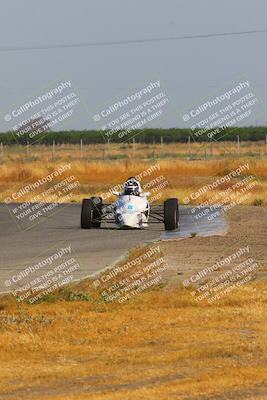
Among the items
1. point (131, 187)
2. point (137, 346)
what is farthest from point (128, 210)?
point (137, 346)

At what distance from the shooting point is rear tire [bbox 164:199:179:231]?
1207 inches

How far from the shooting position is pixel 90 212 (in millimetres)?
31156

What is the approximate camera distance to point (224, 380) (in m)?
10.1

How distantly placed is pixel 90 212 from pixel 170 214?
2257mm

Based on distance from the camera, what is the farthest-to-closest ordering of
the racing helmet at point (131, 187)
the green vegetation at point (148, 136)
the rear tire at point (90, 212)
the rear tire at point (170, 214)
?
1. the green vegetation at point (148, 136)
2. the rear tire at point (90, 212)
3. the rear tire at point (170, 214)
4. the racing helmet at point (131, 187)

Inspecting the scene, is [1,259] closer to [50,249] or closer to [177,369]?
[50,249]

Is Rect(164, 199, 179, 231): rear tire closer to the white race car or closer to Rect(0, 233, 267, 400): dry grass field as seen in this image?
the white race car

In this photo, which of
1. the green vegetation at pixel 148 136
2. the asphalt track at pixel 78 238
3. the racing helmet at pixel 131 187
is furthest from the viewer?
the green vegetation at pixel 148 136

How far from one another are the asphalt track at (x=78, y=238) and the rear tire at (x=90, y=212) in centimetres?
31

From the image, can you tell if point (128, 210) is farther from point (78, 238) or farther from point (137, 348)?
point (137, 348)

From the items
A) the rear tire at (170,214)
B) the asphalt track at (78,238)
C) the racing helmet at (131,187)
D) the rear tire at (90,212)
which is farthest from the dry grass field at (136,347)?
the rear tire at (90,212)

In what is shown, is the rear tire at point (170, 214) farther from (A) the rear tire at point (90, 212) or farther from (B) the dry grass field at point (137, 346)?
(B) the dry grass field at point (137, 346)

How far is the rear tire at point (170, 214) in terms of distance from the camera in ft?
101

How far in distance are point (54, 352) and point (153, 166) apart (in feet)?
159
